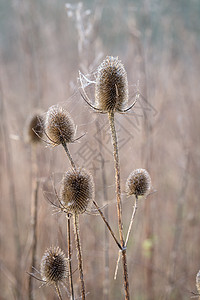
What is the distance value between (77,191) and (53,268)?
0.35 meters

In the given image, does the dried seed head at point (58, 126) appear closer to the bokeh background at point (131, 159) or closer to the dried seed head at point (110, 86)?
the dried seed head at point (110, 86)

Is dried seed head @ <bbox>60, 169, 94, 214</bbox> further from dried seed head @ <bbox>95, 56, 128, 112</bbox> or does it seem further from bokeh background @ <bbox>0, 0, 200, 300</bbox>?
bokeh background @ <bbox>0, 0, 200, 300</bbox>

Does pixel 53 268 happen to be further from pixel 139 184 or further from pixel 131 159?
pixel 131 159

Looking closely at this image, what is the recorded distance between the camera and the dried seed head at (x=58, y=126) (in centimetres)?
123

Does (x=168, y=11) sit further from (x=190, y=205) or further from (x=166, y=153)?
(x=190, y=205)

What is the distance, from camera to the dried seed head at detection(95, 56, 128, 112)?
1.17m

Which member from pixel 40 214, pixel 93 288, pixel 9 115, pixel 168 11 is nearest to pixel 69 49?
pixel 9 115

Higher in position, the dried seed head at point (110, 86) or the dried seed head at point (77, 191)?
the dried seed head at point (110, 86)

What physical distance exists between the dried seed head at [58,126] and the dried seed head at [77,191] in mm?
171

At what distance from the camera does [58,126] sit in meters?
1.22

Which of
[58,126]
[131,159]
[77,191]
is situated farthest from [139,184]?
[131,159]

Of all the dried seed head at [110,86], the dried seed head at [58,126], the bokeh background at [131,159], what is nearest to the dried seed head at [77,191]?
the dried seed head at [58,126]

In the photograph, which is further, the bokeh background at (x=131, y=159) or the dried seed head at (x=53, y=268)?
the bokeh background at (x=131, y=159)

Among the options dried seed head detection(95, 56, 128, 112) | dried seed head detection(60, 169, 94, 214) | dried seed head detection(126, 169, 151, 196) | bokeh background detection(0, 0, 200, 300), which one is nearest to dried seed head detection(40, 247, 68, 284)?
dried seed head detection(60, 169, 94, 214)
